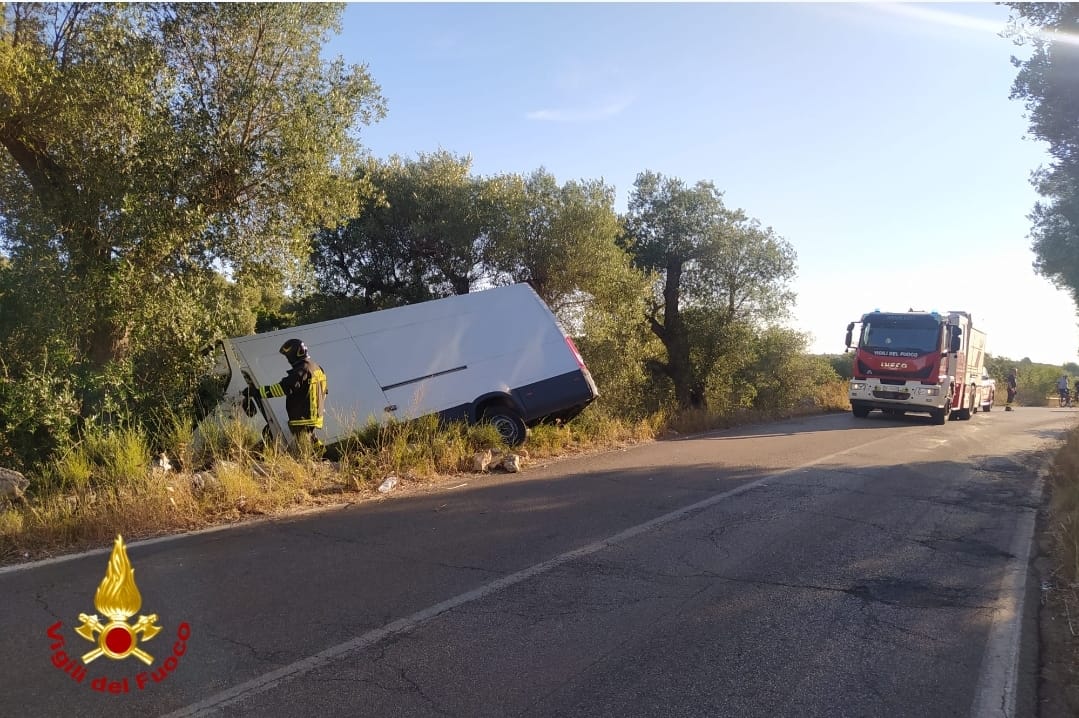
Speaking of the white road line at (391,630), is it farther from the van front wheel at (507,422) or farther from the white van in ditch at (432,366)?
the white van in ditch at (432,366)

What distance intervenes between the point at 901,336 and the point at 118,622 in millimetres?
19530

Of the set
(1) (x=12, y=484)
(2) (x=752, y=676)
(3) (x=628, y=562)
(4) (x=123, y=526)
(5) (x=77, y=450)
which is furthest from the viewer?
(5) (x=77, y=450)

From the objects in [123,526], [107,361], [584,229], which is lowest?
[123,526]

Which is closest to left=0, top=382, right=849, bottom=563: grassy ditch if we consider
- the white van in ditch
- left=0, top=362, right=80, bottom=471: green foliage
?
left=0, top=362, right=80, bottom=471: green foliage

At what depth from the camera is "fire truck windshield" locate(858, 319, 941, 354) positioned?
18688 mm

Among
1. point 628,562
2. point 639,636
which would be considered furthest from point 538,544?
point 639,636

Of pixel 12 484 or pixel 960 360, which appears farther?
pixel 960 360

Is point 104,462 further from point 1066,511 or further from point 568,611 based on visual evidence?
point 1066,511

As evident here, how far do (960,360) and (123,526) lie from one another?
21.6 m

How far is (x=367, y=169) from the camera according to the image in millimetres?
15125

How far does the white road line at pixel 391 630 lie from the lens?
337cm

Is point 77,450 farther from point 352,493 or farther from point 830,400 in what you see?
point 830,400

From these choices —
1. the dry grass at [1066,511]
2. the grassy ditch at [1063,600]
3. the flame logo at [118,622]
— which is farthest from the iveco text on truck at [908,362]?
the flame logo at [118,622]

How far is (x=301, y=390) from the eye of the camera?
8516 mm
